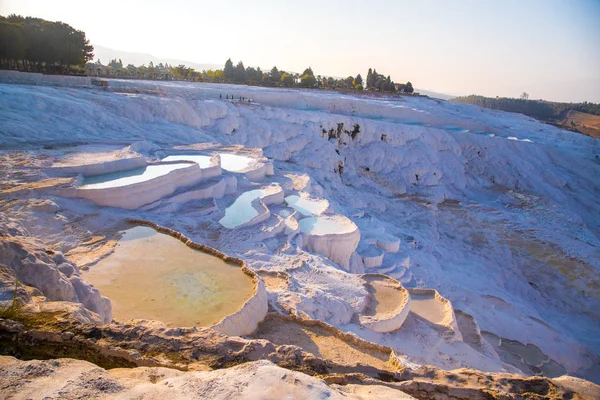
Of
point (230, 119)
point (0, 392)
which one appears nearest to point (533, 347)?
point (0, 392)

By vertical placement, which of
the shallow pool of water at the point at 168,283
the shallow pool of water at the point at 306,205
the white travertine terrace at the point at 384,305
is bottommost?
the white travertine terrace at the point at 384,305

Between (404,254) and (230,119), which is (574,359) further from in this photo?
(230,119)

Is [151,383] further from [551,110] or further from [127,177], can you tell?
[551,110]

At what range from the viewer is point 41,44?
19.5 m

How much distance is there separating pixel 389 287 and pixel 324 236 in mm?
1743

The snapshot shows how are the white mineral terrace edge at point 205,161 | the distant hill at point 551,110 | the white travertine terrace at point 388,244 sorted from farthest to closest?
the distant hill at point 551,110, the white travertine terrace at point 388,244, the white mineral terrace edge at point 205,161

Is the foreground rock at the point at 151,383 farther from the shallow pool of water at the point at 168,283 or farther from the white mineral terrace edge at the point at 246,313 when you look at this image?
the shallow pool of water at the point at 168,283

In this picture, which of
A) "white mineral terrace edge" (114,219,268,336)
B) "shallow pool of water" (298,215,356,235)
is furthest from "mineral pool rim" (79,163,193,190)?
"shallow pool of water" (298,215,356,235)

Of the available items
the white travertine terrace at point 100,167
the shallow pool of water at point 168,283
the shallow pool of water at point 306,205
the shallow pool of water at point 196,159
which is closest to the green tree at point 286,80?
the shallow pool of water at point 196,159

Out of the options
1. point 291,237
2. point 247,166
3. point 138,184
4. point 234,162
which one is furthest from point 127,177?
point 234,162

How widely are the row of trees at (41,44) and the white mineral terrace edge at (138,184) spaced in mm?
14212

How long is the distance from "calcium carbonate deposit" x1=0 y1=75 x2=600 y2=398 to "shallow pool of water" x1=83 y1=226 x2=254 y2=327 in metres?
0.03

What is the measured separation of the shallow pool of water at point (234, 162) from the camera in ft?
36.7

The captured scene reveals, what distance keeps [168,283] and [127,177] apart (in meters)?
4.13
